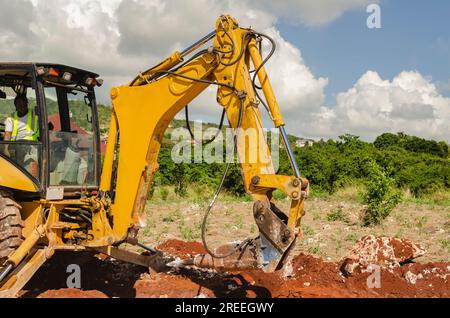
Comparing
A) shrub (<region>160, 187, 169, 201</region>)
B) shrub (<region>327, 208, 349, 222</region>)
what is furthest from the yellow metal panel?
shrub (<region>160, 187, 169, 201</region>)

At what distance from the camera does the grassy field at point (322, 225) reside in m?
10.3

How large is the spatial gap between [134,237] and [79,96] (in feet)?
7.77

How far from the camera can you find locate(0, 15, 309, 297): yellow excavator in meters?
5.75

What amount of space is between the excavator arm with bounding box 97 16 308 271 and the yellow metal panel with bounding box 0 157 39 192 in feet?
3.03

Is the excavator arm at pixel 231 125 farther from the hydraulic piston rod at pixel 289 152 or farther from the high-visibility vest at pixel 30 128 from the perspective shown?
the high-visibility vest at pixel 30 128

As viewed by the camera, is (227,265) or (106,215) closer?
(227,265)

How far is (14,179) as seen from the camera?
6.57 meters

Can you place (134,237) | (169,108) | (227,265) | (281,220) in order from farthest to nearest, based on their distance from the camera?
(134,237) → (169,108) → (227,265) → (281,220)

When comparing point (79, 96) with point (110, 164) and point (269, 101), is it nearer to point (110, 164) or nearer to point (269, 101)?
point (110, 164)

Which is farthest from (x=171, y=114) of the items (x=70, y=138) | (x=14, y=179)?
(x=14, y=179)

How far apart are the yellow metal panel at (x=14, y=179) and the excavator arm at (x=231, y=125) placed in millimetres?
923
